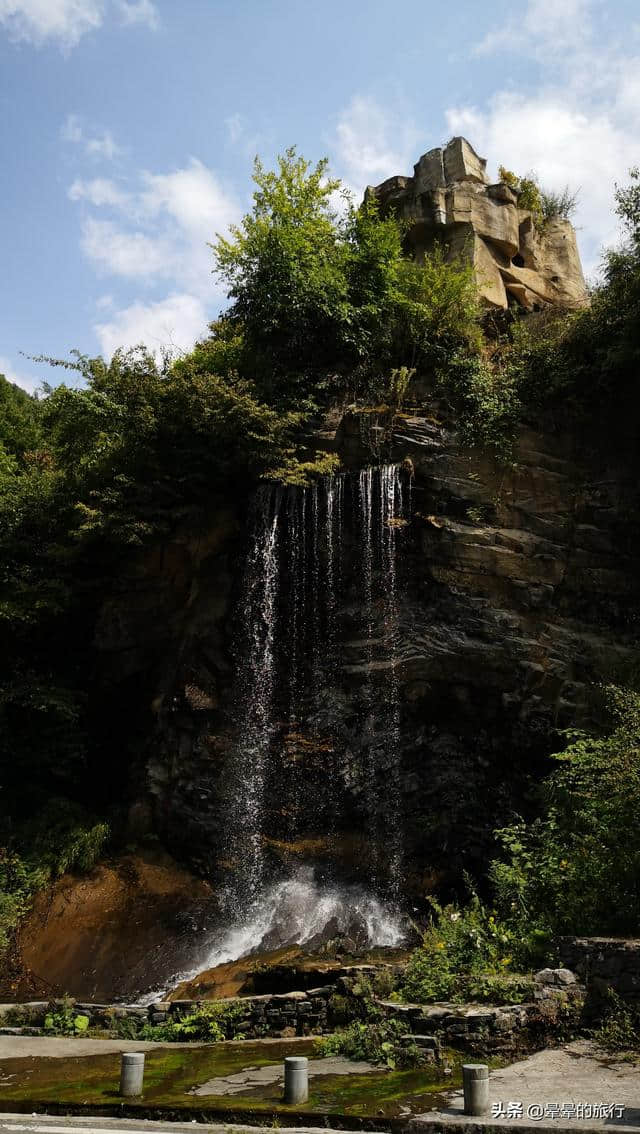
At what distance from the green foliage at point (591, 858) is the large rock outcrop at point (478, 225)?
11323 mm

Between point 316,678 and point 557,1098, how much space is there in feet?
29.6

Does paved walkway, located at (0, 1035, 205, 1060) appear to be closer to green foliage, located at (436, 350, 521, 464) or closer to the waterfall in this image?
the waterfall

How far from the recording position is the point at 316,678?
45.4ft

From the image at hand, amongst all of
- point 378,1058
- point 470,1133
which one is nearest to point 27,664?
point 378,1058

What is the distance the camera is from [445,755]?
43.1 ft

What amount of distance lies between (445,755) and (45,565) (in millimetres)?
8247

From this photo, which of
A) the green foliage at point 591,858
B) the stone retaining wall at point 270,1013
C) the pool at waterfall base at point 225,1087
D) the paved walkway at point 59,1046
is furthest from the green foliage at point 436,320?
the pool at waterfall base at point 225,1087

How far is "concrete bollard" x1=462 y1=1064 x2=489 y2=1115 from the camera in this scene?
4.81 m

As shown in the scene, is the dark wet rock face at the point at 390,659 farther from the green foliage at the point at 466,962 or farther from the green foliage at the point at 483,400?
the green foliage at the point at 466,962

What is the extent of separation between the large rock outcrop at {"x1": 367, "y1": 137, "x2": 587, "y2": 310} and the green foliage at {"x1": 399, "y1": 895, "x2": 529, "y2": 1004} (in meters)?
13.3

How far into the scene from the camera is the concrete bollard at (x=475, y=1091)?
15.8ft

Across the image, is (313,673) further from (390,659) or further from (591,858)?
(591,858)

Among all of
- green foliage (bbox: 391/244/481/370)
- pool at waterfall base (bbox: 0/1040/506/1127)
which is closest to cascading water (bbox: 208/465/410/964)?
green foliage (bbox: 391/244/481/370)

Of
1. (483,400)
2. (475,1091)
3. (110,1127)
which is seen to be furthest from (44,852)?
(483,400)
